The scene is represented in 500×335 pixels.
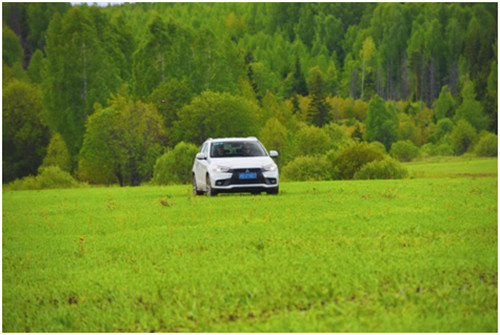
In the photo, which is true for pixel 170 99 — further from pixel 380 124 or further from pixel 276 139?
pixel 380 124

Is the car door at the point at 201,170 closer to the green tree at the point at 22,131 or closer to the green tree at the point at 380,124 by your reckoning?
the green tree at the point at 22,131

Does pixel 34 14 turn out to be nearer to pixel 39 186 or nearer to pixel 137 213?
pixel 39 186

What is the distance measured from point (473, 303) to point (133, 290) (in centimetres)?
350

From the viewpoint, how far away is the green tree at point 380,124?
112 m

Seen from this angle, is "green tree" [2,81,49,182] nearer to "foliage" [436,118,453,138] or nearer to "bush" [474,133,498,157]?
"bush" [474,133,498,157]

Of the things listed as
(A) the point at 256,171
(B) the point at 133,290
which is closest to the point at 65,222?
(A) the point at 256,171

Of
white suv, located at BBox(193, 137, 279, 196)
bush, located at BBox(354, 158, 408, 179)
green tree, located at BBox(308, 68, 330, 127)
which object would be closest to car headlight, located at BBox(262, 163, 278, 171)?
white suv, located at BBox(193, 137, 279, 196)

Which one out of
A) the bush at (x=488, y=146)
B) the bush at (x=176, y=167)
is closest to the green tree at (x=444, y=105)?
the bush at (x=488, y=146)

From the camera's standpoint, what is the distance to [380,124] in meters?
113

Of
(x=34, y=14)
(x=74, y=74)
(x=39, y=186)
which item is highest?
(x=34, y=14)

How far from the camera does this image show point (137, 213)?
732 inches

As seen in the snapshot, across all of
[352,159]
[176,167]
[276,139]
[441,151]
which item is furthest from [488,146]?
[176,167]

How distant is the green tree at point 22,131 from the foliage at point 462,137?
160ft

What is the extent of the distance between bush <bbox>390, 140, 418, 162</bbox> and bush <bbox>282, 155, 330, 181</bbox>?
152 feet
